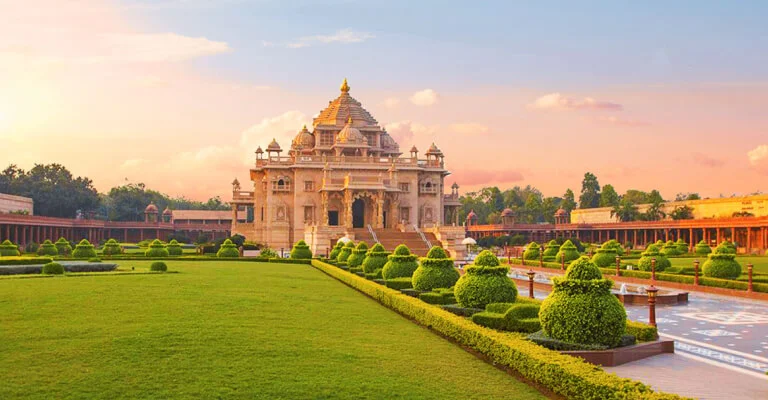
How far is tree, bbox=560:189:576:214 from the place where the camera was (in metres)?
108

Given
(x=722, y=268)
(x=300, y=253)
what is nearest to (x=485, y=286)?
(x=722, y=268)

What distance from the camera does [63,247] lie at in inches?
1778

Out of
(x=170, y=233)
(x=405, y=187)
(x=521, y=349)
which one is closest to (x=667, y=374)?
(x=521, y=349)

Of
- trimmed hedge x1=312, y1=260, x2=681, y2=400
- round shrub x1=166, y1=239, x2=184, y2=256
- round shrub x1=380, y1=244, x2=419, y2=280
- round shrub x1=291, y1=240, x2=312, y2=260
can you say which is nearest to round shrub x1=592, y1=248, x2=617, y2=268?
round shrub x1=291, y1=240, x2=312, y2=260

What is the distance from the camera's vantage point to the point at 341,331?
14.0m

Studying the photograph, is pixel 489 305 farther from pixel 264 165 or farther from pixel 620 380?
pixel 264 165

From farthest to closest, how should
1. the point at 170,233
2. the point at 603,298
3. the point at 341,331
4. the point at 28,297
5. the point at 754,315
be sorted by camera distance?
the point at 170,233
the point at 754,315
the point at 28,297
the point at 341,331
the point at 603,298

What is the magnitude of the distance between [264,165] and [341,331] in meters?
48.3

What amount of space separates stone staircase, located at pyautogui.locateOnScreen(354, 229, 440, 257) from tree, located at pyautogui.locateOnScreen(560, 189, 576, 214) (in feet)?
192

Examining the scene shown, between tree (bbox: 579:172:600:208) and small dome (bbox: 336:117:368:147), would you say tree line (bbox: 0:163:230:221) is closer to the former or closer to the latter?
small dome (bbox: 336:117:368:147)

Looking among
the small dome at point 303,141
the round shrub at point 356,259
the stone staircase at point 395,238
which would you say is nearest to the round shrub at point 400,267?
the round shrub at point 356,259

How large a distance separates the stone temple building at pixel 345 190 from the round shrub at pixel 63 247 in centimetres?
1609

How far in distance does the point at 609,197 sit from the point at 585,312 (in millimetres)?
92543

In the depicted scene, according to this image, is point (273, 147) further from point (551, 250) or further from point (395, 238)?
point (551, 250)
